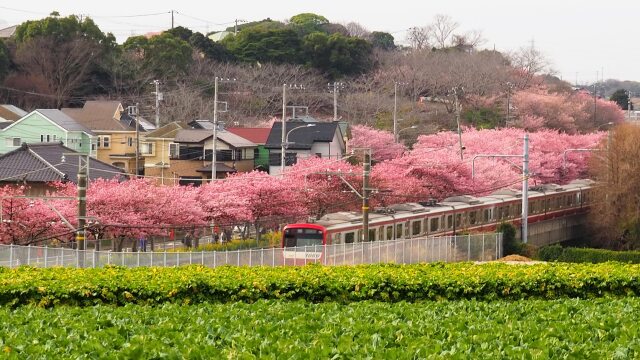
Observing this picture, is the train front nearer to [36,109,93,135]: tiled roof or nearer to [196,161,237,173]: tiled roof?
[196,161,237,173]: tiled roof

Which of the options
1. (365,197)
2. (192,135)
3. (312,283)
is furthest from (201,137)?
(312,283)

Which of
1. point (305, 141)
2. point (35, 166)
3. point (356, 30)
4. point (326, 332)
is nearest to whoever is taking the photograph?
point (326, 332)

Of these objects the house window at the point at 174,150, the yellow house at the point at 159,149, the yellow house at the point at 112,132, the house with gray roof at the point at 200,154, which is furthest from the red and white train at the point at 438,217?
the yellow house at the point at 112,132

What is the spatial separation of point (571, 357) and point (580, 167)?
187 ft

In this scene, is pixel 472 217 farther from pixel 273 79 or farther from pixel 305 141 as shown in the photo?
pixel 273 79

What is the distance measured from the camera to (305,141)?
54.1 meters

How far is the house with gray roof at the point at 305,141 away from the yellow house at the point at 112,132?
6.41 m

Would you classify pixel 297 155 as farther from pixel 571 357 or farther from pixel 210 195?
pixel 571 357

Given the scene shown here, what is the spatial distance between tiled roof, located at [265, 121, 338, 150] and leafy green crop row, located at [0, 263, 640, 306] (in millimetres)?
32118

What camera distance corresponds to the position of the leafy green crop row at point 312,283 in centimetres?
1741

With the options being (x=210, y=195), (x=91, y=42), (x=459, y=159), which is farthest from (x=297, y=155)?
(x=91, y=42)

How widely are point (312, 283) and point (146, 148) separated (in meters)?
37.3

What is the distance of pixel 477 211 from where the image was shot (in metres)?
42.8

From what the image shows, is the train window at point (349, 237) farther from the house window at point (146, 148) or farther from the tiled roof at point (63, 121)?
the tiled roof at point (63, 121)
